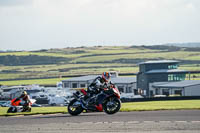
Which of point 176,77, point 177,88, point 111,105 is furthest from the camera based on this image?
point 176,77

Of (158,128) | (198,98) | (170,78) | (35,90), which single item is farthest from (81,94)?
(35,90)

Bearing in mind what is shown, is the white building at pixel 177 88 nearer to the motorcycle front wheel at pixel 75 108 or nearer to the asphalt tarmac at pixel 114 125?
the motorcycle front wheel at pixel 75 108

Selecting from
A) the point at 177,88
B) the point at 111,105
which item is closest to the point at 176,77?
the point at 177,88

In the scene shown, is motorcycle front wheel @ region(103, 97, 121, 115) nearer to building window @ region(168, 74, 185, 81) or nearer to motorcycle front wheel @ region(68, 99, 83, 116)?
motorcycle front wheel @ region(68, 99, 83, 116)

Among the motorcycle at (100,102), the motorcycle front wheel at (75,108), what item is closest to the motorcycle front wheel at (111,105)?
the motorcycle at (100,102)

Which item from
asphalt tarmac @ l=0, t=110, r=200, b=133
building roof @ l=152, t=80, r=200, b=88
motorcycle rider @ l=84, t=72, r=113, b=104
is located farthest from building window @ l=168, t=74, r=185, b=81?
asphalt tarmac @ l=0, t=110, r=200, b=133

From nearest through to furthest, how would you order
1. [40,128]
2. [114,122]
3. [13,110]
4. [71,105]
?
[40,128]
[114,122]
[71,105]
[13,110]

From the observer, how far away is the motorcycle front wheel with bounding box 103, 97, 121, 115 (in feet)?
77.7

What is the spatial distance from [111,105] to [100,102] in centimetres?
58

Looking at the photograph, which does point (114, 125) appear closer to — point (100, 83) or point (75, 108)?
point (100, 83)

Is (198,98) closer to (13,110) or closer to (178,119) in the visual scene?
(13,110)

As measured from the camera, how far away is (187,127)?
57.8 ft

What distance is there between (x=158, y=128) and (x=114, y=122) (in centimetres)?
281

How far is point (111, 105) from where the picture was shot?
938 inches
